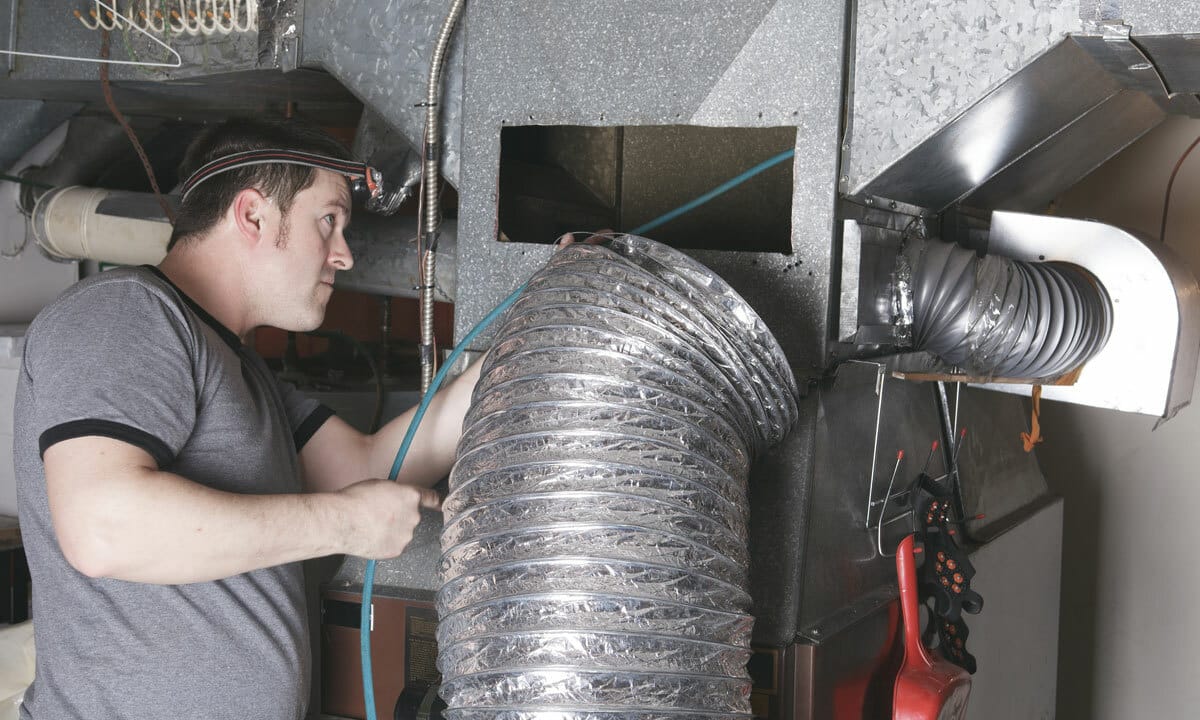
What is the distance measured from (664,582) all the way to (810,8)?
0.82m

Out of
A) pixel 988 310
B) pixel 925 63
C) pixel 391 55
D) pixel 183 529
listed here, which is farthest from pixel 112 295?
pixel 988 310

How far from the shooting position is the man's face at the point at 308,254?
5.09ft

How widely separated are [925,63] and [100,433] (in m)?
1.11

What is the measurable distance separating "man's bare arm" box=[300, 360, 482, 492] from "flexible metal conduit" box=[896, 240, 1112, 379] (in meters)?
0.69

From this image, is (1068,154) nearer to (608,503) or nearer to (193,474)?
(608,503)

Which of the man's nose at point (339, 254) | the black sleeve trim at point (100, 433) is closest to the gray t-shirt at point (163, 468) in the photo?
the black sleeve trim at point (100, 433)

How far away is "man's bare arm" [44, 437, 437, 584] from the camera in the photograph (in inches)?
46.4

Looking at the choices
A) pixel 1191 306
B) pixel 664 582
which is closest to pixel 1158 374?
pixel 1191 306

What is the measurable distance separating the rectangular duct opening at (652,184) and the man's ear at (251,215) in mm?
520

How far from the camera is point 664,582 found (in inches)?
43.8

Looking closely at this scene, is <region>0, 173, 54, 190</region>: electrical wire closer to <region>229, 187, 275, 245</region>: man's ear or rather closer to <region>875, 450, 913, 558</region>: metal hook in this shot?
<region>229, 187, 275, 245</region>: man's ear

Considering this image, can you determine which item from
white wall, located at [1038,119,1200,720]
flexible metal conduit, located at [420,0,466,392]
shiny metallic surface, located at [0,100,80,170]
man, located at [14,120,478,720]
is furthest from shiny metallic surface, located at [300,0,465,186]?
white wall, located at [1038,119,1200,720]

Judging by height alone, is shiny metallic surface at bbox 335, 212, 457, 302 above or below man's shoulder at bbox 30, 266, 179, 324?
above

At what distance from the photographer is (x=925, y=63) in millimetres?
1426
